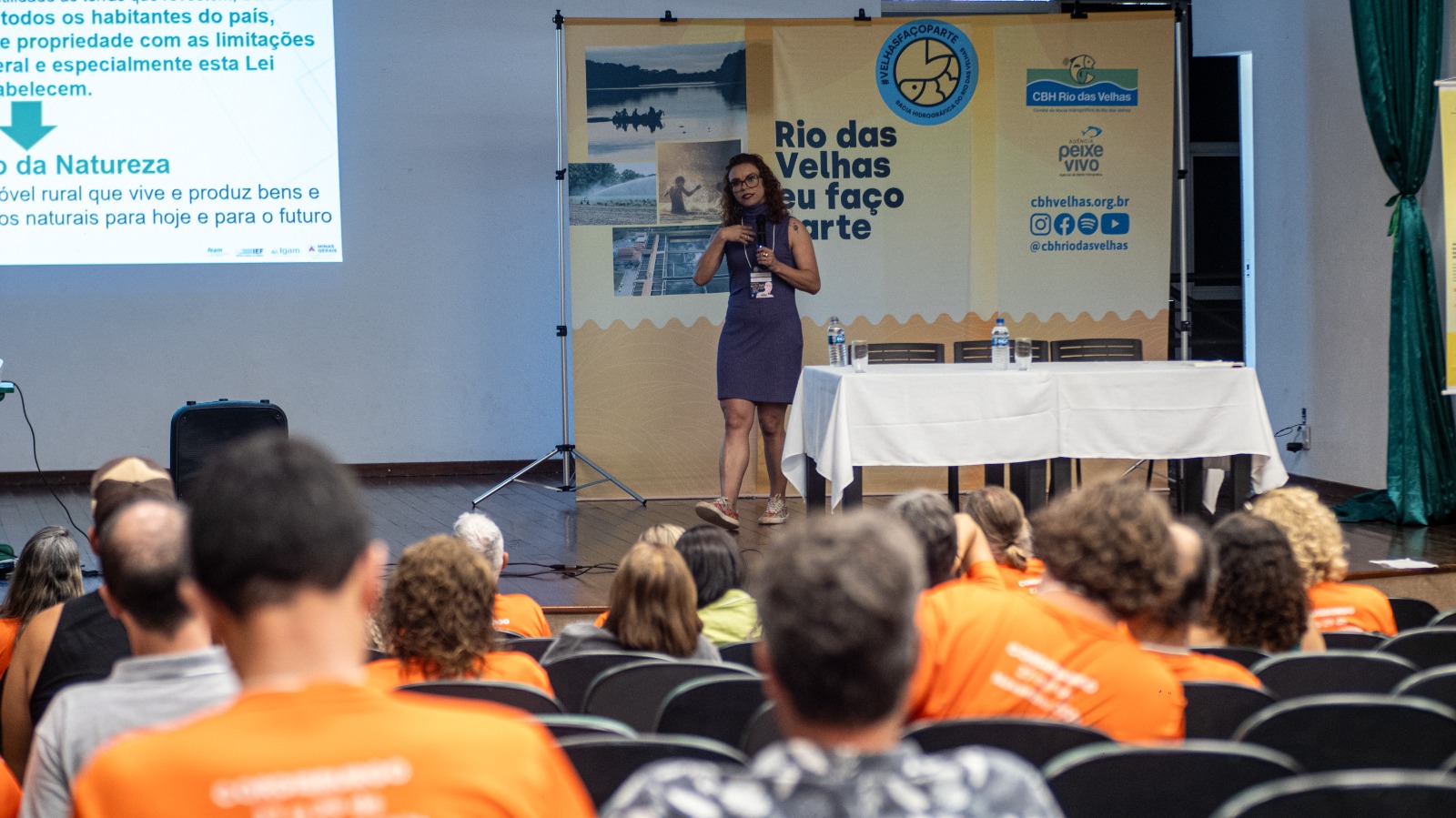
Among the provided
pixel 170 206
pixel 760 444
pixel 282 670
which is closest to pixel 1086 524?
pixel 282 670

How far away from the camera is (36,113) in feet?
23.0

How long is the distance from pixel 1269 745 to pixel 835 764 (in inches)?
40.2

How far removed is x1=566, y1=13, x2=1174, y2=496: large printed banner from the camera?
6.84m

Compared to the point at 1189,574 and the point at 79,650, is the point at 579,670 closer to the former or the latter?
the point at 79,650

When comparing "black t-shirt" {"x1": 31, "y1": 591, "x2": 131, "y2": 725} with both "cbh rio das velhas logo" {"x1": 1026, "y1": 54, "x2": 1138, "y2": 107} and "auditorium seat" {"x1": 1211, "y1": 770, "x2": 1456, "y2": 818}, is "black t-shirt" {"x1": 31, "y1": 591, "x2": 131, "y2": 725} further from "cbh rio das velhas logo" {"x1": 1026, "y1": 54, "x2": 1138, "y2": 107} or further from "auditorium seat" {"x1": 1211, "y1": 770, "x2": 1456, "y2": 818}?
"cbh rio das velhas logo" {"x1": 1026, "y1": 54, "x2": 1138, "y2": 107}

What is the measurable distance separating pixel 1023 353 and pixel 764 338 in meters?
1.45

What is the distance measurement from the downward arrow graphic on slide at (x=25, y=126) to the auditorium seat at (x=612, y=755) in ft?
22.6

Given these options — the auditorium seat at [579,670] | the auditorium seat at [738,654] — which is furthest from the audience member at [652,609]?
the auditorium seat at [738,654]

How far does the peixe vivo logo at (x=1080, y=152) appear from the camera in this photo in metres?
6.97

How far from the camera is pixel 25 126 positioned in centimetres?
699

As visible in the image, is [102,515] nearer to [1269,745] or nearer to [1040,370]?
[1269,745]

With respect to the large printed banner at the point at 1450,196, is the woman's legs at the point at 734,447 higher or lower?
lower

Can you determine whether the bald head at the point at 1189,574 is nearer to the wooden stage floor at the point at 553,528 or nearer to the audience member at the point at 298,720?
the audience member at the point at 298,720

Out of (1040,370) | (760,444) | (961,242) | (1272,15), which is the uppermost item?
(1272,15)
